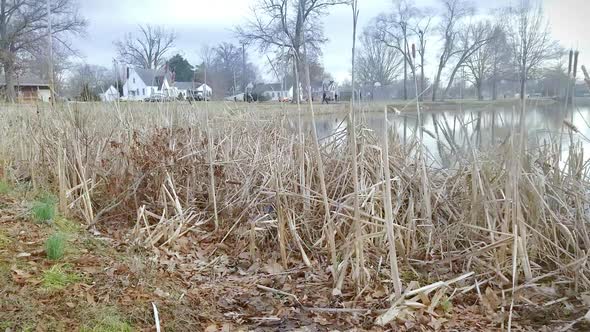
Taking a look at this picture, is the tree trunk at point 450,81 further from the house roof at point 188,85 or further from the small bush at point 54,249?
the house roof at point 188,85

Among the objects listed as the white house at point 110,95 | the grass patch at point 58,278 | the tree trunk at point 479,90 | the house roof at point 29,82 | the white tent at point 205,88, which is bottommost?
the grass patch at point 58,278

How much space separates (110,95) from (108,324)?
13.3 feet

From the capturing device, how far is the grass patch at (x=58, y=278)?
8.47 feet

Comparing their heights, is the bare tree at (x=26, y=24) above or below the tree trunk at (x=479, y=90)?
above

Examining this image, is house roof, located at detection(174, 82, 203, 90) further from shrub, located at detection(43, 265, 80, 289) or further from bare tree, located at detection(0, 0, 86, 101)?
bare tree, located at detection(0, 0, 86, 101)

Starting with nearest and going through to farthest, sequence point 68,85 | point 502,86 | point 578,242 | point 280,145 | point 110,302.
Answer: point 110,302, point 578,242, point 502,86, point 280,145, point 68,85

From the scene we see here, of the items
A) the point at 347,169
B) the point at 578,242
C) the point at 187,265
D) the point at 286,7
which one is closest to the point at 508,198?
the point at 578,242

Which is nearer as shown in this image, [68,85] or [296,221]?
[296,221]

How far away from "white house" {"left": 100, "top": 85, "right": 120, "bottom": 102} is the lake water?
2.71m

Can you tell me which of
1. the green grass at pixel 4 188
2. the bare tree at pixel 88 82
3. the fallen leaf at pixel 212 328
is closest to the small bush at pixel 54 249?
the fallen leaf at pixel 212 328

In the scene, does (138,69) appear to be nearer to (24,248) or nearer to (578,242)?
(24,248)

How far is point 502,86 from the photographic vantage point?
3641 mm

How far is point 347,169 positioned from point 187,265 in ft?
5.05

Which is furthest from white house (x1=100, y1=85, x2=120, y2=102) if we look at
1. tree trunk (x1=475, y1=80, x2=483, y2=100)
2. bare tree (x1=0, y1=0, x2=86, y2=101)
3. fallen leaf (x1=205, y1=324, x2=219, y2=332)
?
bare tree (x1=0, y1=0, x2=86, y2=101)
